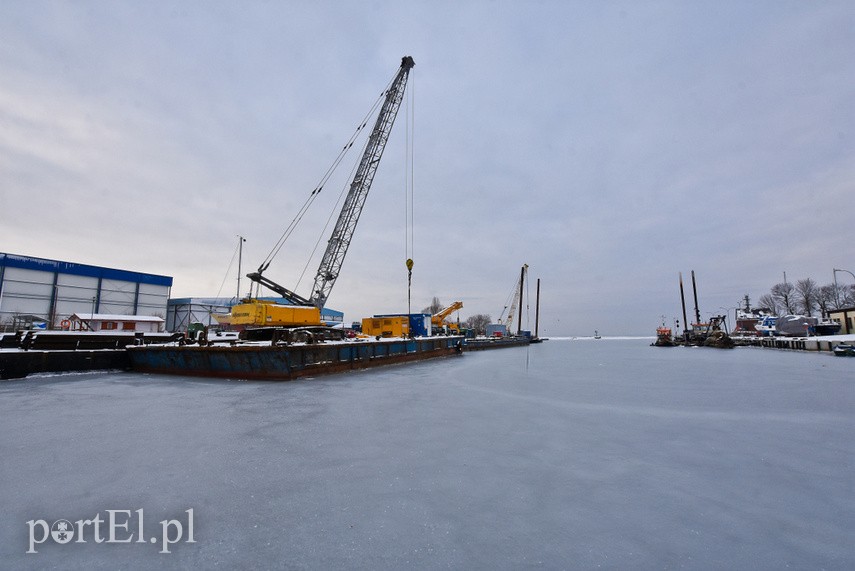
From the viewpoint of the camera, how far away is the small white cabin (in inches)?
1642

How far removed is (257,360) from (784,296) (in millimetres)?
113427

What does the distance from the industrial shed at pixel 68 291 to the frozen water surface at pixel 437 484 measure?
5423cm

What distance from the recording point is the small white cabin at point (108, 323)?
41713 millimetres

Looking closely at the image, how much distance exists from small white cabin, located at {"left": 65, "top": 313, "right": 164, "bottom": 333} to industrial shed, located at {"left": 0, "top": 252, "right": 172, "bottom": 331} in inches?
223

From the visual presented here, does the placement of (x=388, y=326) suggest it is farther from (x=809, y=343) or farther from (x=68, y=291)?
(x=809, y=343)

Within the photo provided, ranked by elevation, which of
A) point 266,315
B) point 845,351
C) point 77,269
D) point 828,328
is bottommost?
point 845,351

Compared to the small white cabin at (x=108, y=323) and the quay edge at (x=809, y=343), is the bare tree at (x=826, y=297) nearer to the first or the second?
the quay edge at (x=809, y=343)

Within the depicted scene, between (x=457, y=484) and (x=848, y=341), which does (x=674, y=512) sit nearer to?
(x=457, y=484)

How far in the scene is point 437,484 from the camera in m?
4.81

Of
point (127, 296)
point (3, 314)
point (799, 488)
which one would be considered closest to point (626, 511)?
point (799, 488)

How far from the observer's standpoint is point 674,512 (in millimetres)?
4098

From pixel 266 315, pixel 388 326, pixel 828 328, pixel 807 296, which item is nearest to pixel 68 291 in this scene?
pixel 388 326

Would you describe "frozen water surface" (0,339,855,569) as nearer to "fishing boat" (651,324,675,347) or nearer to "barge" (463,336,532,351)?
"barge" (463,336,532,351)

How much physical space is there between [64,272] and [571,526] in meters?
69.6
